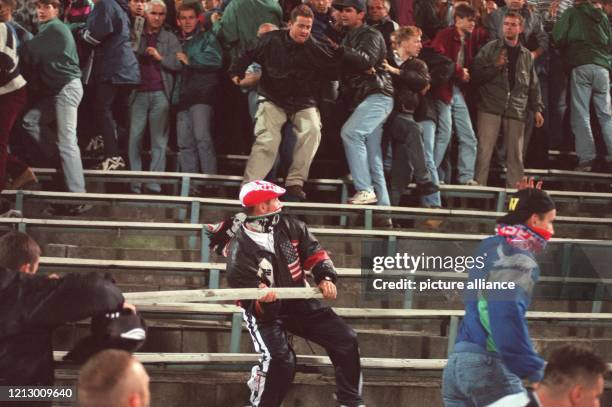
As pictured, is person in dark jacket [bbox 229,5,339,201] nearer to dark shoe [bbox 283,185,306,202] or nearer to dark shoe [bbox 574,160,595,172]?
dark shoe [bbox 283,185,306,202]

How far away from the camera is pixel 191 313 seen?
626cm

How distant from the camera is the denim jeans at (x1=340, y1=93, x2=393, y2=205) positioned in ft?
28.8

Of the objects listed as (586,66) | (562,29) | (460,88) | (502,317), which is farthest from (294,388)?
(562,29)

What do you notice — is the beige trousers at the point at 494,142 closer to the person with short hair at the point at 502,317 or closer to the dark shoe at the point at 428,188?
the dark shoe at the point at 428,188

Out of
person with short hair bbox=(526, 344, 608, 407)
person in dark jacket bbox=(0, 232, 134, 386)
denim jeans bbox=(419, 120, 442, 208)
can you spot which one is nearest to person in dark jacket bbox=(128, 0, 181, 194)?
denim jeans bbox=(419, 120, 442, 208)

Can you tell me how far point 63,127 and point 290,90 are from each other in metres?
1.83

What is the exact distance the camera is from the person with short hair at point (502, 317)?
4.60 meters

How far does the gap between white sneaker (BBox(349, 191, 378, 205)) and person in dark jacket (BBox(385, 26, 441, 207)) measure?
410 mm

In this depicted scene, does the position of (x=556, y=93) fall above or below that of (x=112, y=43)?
below

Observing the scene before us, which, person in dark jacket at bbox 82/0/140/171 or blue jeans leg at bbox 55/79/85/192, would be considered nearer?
blue jeans leg at bbox 55/79/85/192

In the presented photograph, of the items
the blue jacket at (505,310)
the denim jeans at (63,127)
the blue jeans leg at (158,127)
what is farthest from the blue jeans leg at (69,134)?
the blue jacket at (505,310)

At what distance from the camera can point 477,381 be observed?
480cm

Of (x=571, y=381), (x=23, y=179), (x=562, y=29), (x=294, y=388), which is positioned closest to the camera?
(x=571, y=381)

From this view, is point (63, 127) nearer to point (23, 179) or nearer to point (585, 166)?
point (23, 179)
